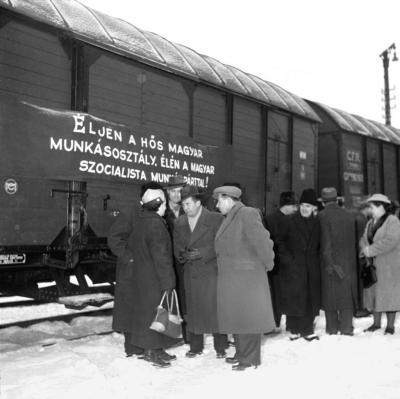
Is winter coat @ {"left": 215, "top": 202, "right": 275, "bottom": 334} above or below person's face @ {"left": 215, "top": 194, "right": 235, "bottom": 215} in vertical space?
below

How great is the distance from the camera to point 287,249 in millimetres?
5113

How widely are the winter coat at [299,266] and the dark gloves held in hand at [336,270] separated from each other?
0.14 meters

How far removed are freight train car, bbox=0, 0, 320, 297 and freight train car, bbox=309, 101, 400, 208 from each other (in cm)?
371

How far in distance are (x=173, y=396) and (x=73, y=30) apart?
372 cm

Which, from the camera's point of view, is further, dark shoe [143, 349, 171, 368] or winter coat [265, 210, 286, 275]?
winter coat [265, 210, 286, 275]

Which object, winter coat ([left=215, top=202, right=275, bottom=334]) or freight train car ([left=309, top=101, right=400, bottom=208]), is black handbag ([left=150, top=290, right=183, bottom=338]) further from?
freight train car ([left=309, top=101, right=400, bottom=208])

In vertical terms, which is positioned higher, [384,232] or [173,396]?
[384,232]

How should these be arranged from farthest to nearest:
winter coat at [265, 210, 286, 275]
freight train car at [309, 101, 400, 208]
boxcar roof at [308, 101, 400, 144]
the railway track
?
boxcar roof at [308, 101, 400, 144] < freight train car at [309, 101, 400, 208] < the railway track < winter coat at [265, 210, 286, 275]

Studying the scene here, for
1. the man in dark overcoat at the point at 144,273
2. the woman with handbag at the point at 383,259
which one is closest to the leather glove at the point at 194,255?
the man in dark overcoat at the point at 144,273

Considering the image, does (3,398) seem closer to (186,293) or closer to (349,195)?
(186,293)

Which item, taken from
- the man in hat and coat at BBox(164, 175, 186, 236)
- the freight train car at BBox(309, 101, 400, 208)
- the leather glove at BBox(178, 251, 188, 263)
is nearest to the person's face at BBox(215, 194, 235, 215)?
the leather glove at BBox(178, 251, 188, 263)

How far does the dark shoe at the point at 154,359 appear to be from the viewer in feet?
13.0

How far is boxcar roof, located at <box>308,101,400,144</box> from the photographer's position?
33.4 ft

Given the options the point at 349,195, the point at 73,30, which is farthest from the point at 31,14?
the point at 349,195
